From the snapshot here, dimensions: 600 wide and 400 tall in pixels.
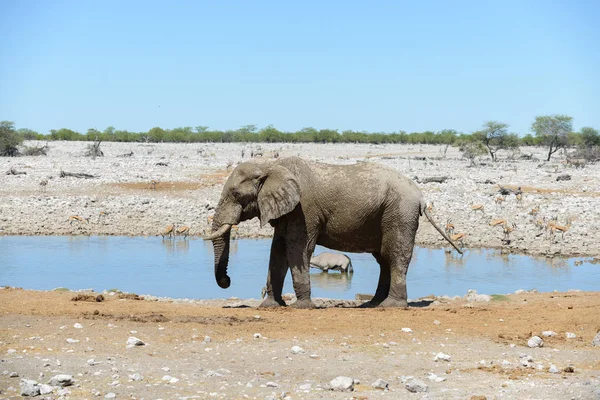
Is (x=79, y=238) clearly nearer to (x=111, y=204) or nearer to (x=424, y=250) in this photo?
(x=111, y=204)

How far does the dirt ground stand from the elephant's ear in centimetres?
141

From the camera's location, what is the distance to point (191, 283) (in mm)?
17625

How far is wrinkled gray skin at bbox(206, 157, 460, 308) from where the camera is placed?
1216 cm

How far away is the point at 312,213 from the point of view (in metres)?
12.2

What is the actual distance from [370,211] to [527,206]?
17.4 meters

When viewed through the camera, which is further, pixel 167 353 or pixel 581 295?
pixel 581 295

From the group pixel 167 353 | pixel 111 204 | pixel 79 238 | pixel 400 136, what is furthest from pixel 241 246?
pixel 400 136

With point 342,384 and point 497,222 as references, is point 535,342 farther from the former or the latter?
point 497,222

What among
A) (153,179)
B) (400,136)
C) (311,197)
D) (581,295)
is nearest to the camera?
(311,197)

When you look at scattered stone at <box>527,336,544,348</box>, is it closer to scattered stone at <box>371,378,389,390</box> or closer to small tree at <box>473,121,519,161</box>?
scattered stone at <box>371,378,389,390</box>

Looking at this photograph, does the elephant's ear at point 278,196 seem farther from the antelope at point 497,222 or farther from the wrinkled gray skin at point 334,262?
the antelope at point 497,222

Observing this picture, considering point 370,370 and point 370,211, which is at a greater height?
point 370,211

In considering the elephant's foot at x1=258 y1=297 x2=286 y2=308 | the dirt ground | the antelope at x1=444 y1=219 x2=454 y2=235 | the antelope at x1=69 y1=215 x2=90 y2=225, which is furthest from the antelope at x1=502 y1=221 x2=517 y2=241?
the antelope at x1=69 y1=215 x2=90 y2=225

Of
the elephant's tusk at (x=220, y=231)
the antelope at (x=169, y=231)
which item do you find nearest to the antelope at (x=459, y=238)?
the antelope at (x=169, y=231)
